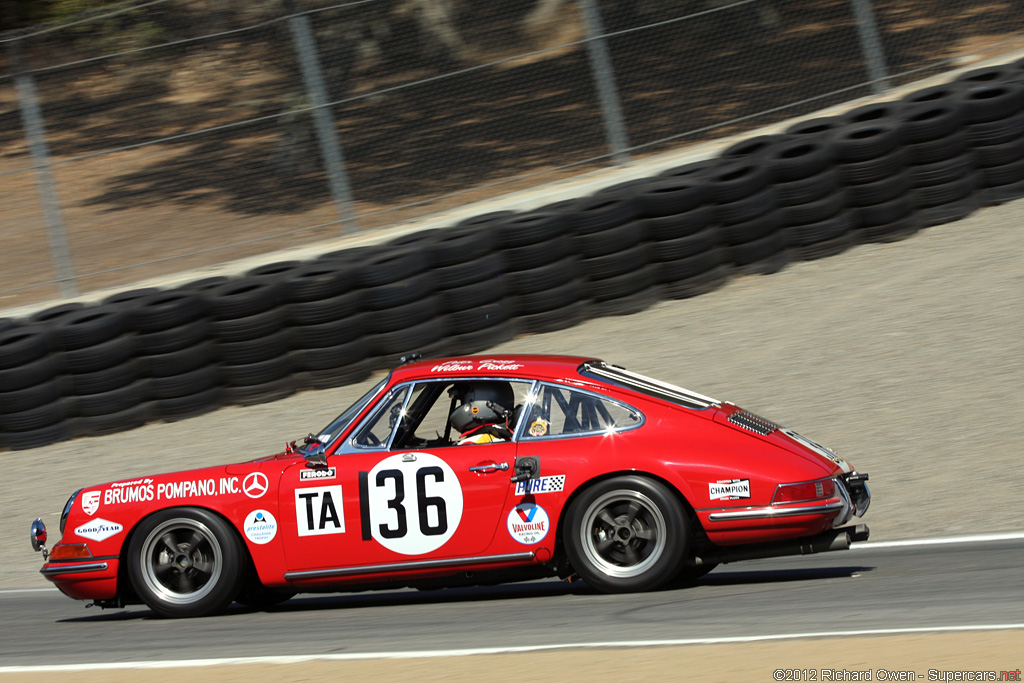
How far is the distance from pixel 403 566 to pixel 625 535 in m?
1.17

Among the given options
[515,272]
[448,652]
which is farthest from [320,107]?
[448,652]

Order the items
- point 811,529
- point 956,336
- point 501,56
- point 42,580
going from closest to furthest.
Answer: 1. point 811,529
2. point 42,580
3. point 956,336
4. point 501,56

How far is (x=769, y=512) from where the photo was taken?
18.4ft

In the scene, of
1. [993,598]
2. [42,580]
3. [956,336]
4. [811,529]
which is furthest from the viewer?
[956,336]

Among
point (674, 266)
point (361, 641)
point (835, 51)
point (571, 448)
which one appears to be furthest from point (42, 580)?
point (835, 51)

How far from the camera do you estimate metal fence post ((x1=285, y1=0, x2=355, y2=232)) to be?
12.3 metres

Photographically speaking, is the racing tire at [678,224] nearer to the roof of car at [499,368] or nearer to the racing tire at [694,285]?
the racing tire at [694,285]

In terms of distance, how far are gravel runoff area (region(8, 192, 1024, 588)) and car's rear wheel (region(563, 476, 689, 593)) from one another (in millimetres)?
1891

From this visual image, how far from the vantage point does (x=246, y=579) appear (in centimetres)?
632

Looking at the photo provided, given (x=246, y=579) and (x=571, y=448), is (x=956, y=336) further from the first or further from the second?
(x=246, y=579)

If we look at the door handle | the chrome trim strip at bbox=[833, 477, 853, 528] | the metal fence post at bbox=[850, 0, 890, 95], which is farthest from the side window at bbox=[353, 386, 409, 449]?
the metal fence post at bbox=[850, 0, 890, 95]

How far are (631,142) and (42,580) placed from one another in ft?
25.8

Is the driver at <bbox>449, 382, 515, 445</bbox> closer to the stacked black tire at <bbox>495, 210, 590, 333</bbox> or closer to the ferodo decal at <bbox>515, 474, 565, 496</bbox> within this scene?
the ferodo decal at <bbox>515, 474, 565, 496</bbox>

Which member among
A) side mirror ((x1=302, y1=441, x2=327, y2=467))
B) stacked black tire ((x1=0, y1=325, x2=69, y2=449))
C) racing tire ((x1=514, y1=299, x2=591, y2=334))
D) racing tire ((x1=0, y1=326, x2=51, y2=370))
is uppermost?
racing tire ((x1=0, y1=326, x2=51, y2=370))
